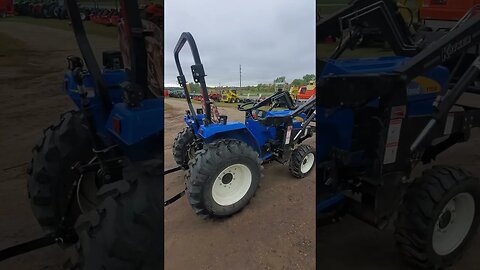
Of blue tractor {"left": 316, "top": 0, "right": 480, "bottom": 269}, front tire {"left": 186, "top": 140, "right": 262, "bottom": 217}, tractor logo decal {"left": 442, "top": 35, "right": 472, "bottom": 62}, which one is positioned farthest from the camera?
tractor logo decal {"left": 442, "top": 35, "right": 472, "bottom": 62}

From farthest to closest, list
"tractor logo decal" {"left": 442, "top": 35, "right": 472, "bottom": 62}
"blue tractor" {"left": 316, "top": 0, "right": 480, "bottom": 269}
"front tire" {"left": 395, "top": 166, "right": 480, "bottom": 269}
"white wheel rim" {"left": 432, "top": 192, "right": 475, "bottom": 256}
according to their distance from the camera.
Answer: "white wheel rim" {"left": 432, "top": 192, "right": 475, "bottom": 256}, "front tire" {"left": 395, "top": 166, "right": 480, "bottom": 269}, "tractor logo decal" {"left": 442, "top": 35, "right": 472, "bottom": 62}, "blue tractor" {"left": 316, "top": 0, "right": 480, "bottom": 269}

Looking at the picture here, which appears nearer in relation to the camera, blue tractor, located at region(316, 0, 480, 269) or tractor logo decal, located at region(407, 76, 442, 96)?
blue tractor, located at region(316, 0, 480, 269)

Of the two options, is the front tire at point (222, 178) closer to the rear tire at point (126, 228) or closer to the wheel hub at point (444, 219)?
the rear tire at point (126, 228)

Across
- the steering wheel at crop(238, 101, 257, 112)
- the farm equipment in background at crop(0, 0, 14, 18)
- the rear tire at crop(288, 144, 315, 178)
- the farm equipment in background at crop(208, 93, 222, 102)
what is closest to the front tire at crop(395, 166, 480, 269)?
the rear tire at crop(288, 144, 315, 178)

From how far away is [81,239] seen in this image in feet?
2.83

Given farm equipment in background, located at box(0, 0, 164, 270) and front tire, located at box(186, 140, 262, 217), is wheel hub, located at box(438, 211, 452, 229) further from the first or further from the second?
farm equipment in background, located at box(0, 0, 164, 270)

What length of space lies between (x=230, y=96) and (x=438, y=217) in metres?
1.44

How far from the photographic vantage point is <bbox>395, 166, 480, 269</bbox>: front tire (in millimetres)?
1552

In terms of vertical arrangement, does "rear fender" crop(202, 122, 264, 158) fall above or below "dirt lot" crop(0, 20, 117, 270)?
below

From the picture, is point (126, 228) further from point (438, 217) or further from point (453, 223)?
point (453, 223)

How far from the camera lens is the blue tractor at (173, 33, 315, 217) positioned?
0.79 meters

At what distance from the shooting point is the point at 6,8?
70cm

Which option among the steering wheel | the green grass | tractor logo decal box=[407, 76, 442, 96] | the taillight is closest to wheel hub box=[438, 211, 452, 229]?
tractor logo decal box=[407, 76, 442, 96]

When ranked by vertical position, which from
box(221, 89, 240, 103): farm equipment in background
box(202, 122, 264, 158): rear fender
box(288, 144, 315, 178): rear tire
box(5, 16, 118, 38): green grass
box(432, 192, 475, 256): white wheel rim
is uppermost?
box(5, 16, 118, 38): green grass
